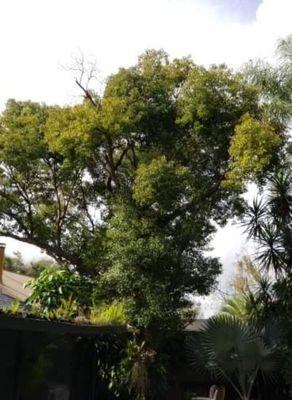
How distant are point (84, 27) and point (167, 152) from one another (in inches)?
210

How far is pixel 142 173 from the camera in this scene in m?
14.9

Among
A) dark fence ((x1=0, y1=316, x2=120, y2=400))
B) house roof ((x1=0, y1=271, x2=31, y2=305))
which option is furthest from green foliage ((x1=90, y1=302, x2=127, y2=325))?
house roof ((x1=0, y1=271, x2=31, y2=305))

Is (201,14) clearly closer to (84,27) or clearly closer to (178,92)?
(84,27)

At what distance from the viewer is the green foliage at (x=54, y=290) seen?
13219mm

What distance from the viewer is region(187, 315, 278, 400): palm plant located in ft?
47.7

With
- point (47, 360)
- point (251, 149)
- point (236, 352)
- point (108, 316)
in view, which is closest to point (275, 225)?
point (251, 149)

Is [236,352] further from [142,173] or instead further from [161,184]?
[142,173]

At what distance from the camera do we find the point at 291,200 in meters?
16.9

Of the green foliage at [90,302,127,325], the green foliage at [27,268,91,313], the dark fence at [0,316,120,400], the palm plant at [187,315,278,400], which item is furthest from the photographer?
the palm plant at [187,315,278,400]

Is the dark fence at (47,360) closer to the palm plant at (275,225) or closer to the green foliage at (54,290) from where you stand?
the green foliage at (54,290)

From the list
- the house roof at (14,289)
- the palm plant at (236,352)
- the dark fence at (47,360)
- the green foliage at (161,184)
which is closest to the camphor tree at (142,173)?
the green foliage at (161,184)

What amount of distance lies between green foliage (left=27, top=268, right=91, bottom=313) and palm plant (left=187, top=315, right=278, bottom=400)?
3313 mm

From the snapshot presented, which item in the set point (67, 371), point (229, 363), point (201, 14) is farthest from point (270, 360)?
point (201, 14)

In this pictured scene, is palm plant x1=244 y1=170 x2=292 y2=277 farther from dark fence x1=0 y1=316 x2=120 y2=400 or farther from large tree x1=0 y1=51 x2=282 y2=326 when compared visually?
dark fence x1=0 y1=316 x2=120 y2=400
